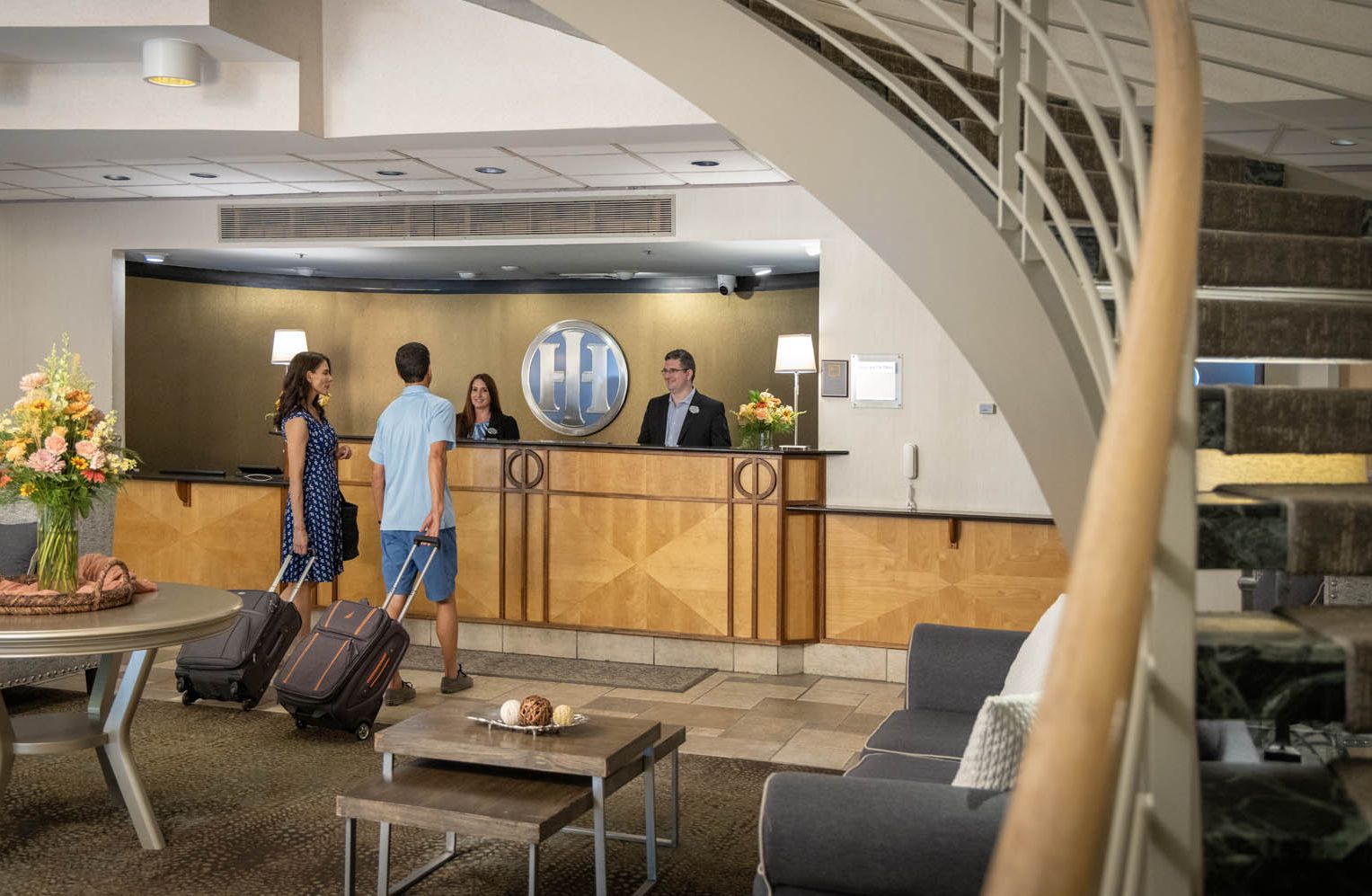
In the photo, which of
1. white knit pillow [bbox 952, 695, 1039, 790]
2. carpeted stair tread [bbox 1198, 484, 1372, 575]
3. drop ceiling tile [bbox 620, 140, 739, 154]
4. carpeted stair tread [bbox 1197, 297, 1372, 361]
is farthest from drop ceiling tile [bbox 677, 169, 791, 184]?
carpeted stair tread [bbox 1198, 484, 1372, 575]

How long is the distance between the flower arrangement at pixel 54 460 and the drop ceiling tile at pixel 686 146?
3361mm

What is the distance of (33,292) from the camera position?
9508 millimetres

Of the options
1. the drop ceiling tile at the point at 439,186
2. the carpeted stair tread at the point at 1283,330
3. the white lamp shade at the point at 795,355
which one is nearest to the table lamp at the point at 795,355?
the white lamp shade at the point at 795,355

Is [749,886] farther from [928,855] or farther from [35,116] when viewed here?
[35,116]

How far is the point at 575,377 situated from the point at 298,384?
668cm

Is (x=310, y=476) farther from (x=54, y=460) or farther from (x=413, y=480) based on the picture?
(x=54, y=460)

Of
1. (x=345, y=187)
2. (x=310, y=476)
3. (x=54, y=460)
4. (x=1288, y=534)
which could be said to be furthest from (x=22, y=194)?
(x=1288, y=534)

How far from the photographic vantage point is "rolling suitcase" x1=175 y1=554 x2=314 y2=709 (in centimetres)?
607

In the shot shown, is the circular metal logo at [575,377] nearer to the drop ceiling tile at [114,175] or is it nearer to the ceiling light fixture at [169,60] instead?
the drop ceiling tile at [114,175]

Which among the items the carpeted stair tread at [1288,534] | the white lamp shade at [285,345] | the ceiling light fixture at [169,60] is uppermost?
the ceiling light fixture at [169,60]

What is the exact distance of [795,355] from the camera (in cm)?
901

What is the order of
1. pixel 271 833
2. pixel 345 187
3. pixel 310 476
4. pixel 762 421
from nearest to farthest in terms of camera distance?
1. pixel 271 833
2. pixel 310 476
3. pixel 762 421
4. pixel 345 187

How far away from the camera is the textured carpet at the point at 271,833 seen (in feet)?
13.3

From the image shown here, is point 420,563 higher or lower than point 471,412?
lower
